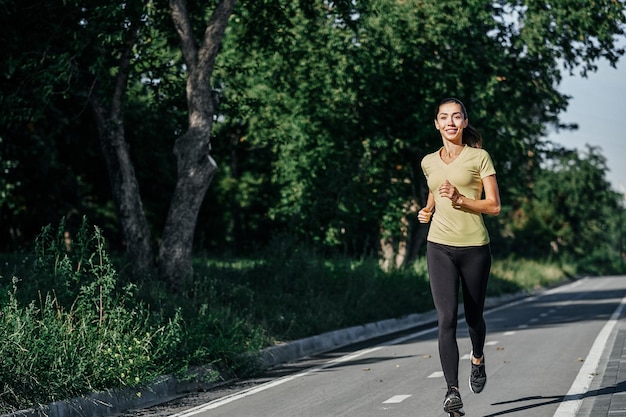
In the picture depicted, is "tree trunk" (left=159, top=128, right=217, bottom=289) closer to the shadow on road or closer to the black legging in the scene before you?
the shadow on road

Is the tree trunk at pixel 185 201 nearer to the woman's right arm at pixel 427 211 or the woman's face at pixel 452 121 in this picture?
the woman's right arm at pixel 427 211

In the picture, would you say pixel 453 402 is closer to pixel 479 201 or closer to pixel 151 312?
pixel 479 201

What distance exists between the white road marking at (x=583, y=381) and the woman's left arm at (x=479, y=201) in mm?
1848

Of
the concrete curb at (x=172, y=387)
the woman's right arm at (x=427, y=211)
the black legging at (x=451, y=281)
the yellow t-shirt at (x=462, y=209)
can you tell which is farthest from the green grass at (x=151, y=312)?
the yellow t-shirt at (x=462, y=209)

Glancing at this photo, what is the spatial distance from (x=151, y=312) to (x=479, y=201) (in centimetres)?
622

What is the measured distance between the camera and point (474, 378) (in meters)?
7.45

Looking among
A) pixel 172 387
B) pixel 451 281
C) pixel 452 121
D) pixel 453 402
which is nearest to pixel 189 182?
pixel 172 387

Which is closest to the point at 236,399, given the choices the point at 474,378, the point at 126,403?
the point at 126,403

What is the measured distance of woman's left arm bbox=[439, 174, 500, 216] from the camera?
6.70m

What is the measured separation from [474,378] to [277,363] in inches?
219

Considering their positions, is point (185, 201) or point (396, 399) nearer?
point (396, 399)

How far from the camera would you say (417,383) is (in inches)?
389

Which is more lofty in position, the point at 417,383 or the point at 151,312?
the point at 151,312

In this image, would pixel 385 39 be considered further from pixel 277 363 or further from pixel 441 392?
pixel 441 392
